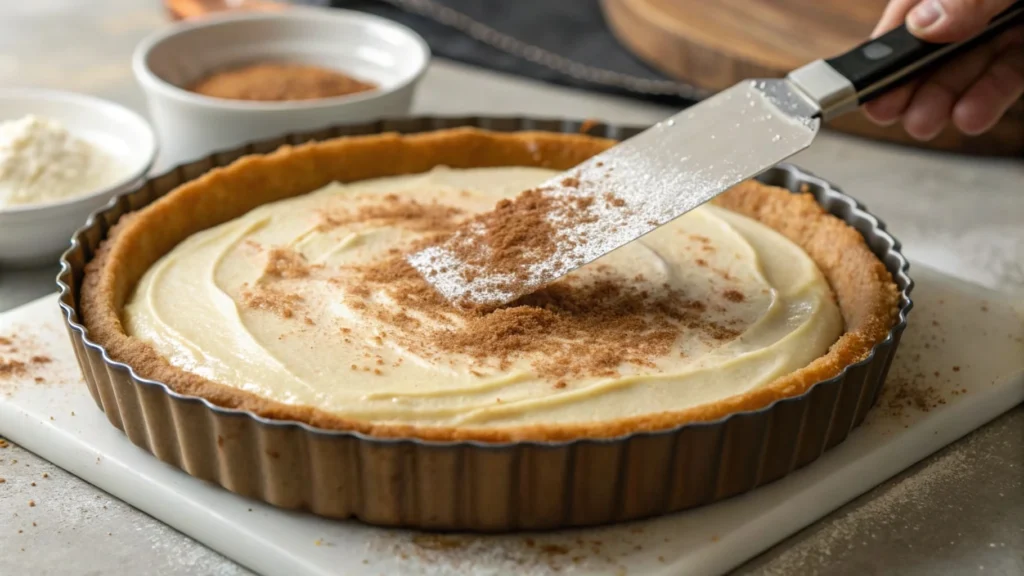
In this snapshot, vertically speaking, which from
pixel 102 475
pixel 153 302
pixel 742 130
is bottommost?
pixel 102 475

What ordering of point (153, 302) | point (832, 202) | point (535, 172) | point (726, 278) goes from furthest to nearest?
point (535, 172)
point (832, 202)
point (726, 278)
point (153, 302)

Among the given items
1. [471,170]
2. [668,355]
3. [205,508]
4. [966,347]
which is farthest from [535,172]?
[205,508]

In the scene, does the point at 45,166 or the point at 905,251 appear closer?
the point at 45,166

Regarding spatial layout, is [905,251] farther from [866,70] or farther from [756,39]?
[756,39]

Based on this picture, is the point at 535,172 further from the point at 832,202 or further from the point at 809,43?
the point at 809,43

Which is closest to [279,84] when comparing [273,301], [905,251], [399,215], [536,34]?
[399,215]

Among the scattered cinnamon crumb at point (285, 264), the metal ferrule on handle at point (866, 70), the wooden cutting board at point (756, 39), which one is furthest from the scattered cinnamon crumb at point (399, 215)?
the wooden cutting board at point (756, 39)
